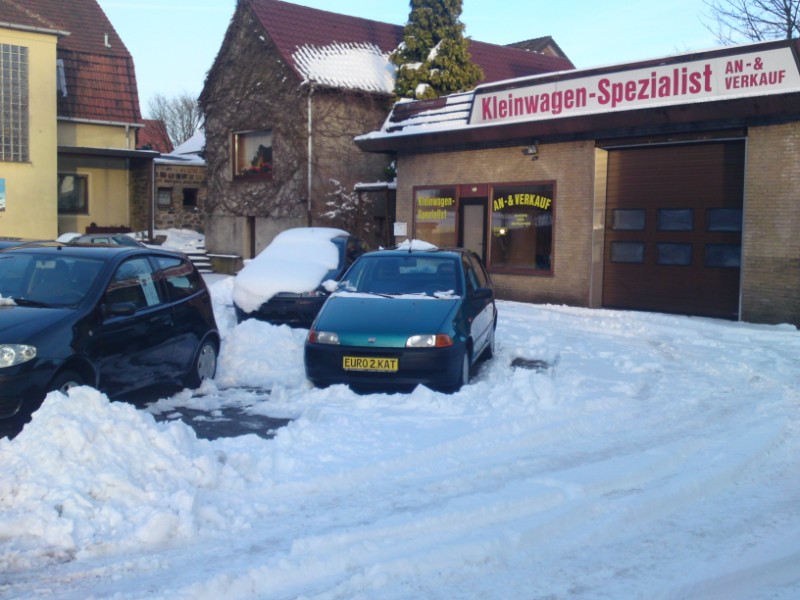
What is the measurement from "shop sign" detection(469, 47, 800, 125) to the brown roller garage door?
45.6 inches

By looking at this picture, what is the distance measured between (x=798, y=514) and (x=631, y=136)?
39.5 ft

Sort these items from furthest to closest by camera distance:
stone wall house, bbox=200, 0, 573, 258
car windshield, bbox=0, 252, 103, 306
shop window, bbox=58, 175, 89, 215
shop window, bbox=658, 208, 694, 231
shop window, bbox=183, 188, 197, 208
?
shop window, bbox=183, 188, 197, 208, shop window, bbox=58, 175, 89, 215, stone wall house, bbox=200, 0, 573, 258, shop window, bbox=658, 208, 694, 231, car windshield, bbox=0, 252, 103, 306

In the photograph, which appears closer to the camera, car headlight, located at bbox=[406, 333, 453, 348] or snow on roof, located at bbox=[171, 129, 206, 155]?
car headlight, located at bbox=[406, 333, 453, 348]

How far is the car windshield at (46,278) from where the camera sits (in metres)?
7.65

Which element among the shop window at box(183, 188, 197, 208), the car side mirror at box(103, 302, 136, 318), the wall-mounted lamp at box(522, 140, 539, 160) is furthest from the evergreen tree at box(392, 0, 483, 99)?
the car side mirror at box(103, 302, 136, 318)

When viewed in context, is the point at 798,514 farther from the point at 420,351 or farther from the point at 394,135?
the point at 394,135

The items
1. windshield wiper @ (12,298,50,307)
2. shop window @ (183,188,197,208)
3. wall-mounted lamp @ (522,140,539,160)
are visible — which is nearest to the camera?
windshield wiper @ (12,298,50,307)

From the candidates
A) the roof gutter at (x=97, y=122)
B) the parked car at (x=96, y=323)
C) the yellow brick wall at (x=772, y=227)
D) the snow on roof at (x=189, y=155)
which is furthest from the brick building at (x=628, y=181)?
the snow on roof at (x=189, y=155)

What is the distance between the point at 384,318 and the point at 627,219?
380 inches

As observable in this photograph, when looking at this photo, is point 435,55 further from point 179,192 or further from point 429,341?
point 429,341

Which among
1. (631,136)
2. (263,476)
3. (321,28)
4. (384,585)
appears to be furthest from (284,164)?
(384,585)

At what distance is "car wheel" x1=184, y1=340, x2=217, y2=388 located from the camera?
9.21 m

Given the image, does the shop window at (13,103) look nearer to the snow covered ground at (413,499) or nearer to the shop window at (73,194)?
the shop window at (73,194)

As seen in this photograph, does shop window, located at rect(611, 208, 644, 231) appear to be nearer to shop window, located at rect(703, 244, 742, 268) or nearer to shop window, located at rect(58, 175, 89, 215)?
shop window, located at rect(703, 244, 742, 268)
